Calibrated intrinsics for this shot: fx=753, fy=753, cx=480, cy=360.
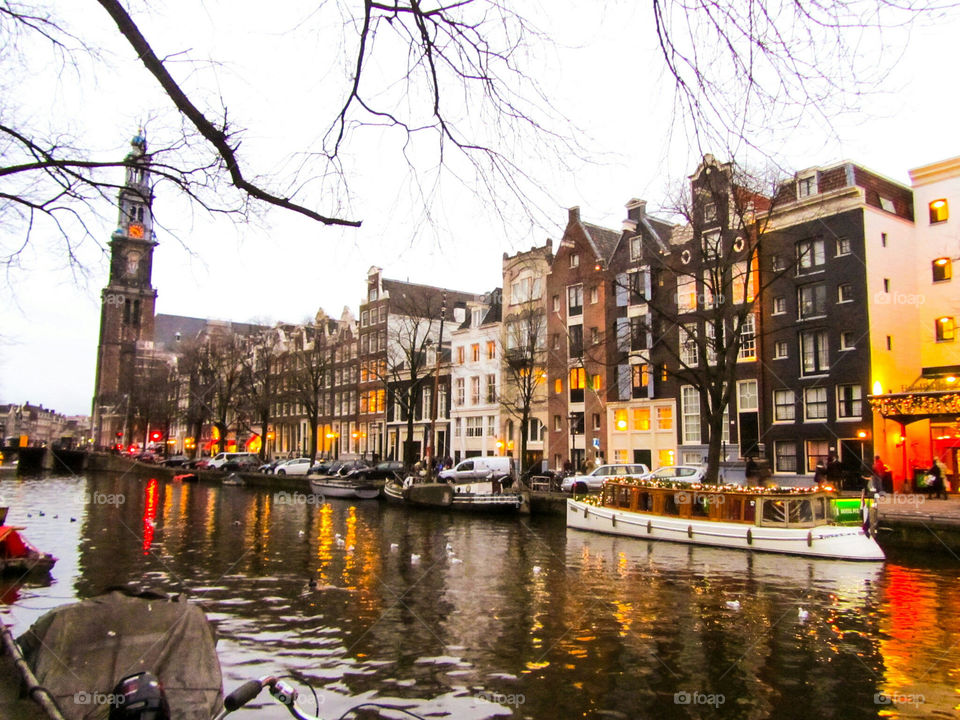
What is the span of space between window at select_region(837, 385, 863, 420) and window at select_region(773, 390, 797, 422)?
2556 millimetres

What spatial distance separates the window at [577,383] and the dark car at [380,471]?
1400cm

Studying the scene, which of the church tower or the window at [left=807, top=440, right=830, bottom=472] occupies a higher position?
the church tower

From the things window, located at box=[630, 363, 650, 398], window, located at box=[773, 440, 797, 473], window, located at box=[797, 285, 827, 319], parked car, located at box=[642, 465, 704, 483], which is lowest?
parked car, located at box=[642, 465, 704, 483]

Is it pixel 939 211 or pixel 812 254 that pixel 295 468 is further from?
pixel 939 211

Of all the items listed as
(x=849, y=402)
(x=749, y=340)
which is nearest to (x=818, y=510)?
(x=849, y=402)

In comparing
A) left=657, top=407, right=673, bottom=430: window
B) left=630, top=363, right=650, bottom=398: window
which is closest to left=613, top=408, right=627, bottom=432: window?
left=630, top=363, right=650, bottom=398: window

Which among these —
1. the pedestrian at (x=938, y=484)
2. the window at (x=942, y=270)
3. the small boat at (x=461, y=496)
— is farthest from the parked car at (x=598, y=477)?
the window at (x=942, y=270)

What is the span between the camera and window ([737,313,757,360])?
4375 centimetres

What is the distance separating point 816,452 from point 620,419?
46.9ft

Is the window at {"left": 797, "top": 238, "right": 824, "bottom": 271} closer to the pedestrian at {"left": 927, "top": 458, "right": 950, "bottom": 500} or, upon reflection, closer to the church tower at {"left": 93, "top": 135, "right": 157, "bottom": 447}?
the pedestrian at {"left": 927, "top": 458, "right": 950, "bottom": 500}

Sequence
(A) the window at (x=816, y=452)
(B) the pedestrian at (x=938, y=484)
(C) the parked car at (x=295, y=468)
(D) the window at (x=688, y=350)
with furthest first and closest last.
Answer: (C) the parked car at (x=295, y=468), (D) the window at (x=688, y=350), (A) the window at (x=816, y=452), (B) the pedestrian at (x=938, y=484)

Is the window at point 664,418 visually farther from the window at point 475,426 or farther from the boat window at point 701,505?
the boat window at point 701,505

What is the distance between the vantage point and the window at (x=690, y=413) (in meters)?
47.5

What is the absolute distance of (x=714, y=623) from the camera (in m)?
15.0
